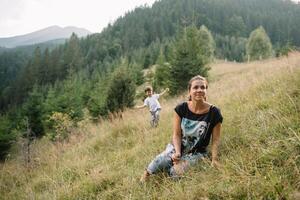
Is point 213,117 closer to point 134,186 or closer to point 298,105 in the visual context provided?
point 298,105

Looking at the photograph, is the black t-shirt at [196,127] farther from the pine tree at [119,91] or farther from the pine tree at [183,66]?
the pine tree at [183,66]

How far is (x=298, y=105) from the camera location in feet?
13.5

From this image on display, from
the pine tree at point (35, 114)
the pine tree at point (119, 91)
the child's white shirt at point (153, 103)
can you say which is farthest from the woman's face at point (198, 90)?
the pine tree at point (35, 114)

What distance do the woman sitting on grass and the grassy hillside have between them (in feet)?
0.55

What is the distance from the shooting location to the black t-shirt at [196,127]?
4324 mm

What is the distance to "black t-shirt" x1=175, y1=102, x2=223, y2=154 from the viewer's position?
4324mm

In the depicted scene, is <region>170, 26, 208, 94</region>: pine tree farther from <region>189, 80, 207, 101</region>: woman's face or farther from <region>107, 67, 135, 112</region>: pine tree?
<region>189, 80, 207, 101</region>: woman's face

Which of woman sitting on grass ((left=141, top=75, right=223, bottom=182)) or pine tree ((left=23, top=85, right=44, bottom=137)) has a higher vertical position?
woman sitting on grass ((left=141, top=75, right=223, bottom=182))

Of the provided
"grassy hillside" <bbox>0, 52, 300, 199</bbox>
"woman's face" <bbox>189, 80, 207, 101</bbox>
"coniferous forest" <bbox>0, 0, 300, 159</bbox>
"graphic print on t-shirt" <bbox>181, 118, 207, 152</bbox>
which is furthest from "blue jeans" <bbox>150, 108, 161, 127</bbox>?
"woman's face" <bbox>189, 80, 207, 101</bbox>

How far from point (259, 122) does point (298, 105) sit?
525 mm

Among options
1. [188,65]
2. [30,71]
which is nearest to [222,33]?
[30,71]

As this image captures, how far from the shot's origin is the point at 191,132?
14.6 ft

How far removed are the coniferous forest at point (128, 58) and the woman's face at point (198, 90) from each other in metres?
5.67

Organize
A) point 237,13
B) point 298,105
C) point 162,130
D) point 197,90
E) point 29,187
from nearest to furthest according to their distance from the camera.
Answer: point 298,105 → point 197,90 → point 29,187 → point 162,130 → point 237,13
